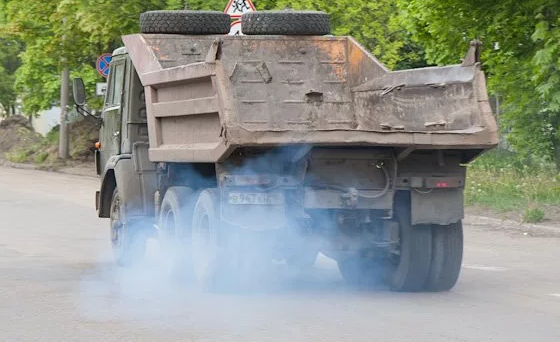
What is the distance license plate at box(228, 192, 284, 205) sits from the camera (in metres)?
11.3

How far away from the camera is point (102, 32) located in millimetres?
27359

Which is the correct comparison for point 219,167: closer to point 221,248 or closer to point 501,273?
point 221,248

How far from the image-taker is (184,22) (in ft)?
45.8

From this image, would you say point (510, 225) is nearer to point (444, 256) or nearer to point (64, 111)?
point (444, 256)

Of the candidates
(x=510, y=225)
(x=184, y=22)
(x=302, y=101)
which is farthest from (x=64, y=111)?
(x=302, y=101)

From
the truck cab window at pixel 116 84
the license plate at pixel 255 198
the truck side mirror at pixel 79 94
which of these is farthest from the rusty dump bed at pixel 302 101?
the truck side mirror at pixel 79 94

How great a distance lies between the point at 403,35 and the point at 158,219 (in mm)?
13775

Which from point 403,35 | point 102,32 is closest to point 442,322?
point 403,35

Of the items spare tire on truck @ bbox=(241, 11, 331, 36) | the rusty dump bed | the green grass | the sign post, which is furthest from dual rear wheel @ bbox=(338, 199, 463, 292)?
the sign post

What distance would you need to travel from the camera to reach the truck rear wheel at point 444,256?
12133 millimetres

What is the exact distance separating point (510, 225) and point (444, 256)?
772cm

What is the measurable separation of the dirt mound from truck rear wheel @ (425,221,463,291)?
3401 centimetres

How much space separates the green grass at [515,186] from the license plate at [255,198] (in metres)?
8.83

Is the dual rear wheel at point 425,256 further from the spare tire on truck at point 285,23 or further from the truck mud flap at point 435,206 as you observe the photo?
the spare tire on truck at point 285,23
